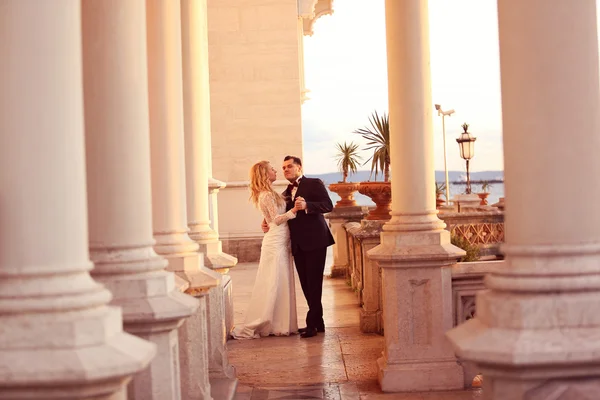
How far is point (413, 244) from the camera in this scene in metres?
8.81

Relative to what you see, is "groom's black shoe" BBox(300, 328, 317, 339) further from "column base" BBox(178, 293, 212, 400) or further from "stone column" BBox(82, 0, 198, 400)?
"stone column" BBox(82, 0, 198, 400)

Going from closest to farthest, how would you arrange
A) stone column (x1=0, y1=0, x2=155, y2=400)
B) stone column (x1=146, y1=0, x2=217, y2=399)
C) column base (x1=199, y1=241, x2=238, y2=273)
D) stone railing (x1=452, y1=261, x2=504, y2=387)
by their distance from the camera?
stone column (x1=0, y1=0, x2=155, y2=400)
stone column (x1=146, y1=0, x2=217, y2=399)
stone railing (x1=452, y1=261, x2=504, y2=387)
column base (x1=199, y1=241, x2=238, y2=273)

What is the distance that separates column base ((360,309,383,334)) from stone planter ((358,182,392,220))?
1.68 meters

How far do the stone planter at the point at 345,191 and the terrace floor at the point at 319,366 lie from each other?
6126 mm

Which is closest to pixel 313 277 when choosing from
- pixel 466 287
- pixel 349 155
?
pixel 466 287

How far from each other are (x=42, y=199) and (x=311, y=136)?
74.4 m

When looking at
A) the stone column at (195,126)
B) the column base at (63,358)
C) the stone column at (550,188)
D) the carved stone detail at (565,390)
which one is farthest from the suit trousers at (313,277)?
the column base at (63,358)

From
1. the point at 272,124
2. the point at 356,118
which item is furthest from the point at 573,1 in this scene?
the point at 356,118

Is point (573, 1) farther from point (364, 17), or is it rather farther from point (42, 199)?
point (364, 17)

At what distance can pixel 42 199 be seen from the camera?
3900 millimetres

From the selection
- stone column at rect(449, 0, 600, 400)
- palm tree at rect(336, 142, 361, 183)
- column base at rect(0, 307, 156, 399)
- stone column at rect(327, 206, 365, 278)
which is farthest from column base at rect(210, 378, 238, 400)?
palm tree at rect(336, 142, 361, 183)

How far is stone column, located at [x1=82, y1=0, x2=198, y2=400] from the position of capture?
5.51 metres

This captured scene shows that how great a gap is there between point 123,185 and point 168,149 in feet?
7.12

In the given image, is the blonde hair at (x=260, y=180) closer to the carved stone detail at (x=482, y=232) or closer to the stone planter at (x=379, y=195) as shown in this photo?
the stone planter at (x=379, y=195)
